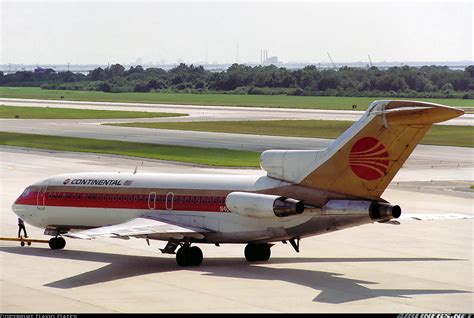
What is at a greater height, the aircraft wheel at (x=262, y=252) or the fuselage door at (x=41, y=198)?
the fuselage door at (x=41, y=198)

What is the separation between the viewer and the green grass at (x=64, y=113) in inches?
5443

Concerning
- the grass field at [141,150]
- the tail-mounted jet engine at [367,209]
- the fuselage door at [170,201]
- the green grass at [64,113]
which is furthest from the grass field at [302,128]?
the tail-mounted jet engine at [367,209]

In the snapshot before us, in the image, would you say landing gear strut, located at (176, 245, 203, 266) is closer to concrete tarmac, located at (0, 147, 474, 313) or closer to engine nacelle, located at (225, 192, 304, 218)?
concrete tarmac, located at (0, 147, 474, 313)

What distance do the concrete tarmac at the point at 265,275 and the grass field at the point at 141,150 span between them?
1180 inches

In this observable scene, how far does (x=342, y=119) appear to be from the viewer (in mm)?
125688

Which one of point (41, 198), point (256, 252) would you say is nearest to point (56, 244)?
point (41, 198)

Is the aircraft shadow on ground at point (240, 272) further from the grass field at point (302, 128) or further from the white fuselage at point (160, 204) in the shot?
the grass field at point (302, 128)

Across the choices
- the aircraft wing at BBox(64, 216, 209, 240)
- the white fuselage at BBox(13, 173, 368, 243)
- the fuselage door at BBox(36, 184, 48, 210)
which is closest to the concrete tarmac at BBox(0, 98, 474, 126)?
the fuselage door at BBox(36, 184, 48, 210)

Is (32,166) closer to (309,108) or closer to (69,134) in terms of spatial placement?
(69,134)

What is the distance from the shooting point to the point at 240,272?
3469cm

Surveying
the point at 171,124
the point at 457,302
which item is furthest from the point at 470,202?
the point at 171,124

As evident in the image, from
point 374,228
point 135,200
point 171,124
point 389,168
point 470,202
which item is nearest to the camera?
point 389,168

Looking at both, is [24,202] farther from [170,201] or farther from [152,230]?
[152,230]

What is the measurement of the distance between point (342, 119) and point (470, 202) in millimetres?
70831
